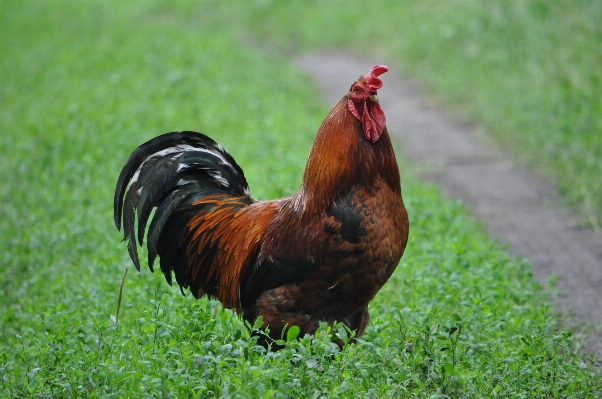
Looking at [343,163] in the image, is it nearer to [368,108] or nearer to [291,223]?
[368,108]

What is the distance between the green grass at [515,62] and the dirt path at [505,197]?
267 mm

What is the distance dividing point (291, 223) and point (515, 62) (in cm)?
828

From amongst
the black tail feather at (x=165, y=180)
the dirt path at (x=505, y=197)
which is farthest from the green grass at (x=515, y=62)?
the black tail feather at (x=165, y=180)

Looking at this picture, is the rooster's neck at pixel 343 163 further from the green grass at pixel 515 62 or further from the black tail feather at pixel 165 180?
the green grass at pixel 515 62

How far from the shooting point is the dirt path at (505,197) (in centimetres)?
577

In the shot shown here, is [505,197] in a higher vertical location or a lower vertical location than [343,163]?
lower

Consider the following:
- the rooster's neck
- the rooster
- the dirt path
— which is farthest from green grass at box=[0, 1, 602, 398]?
the rooster's neck

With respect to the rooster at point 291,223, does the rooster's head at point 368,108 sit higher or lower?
higher

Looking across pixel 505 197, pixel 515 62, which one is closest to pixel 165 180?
pixel 505 197

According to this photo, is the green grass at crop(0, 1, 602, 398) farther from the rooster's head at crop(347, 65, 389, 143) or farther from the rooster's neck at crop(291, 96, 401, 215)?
the rooster's head at crop(347, 65, 389, 143)

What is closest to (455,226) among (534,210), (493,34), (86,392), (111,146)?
(534,210)

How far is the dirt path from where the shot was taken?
5.77 metres

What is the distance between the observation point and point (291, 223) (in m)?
3.98

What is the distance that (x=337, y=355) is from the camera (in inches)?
141
